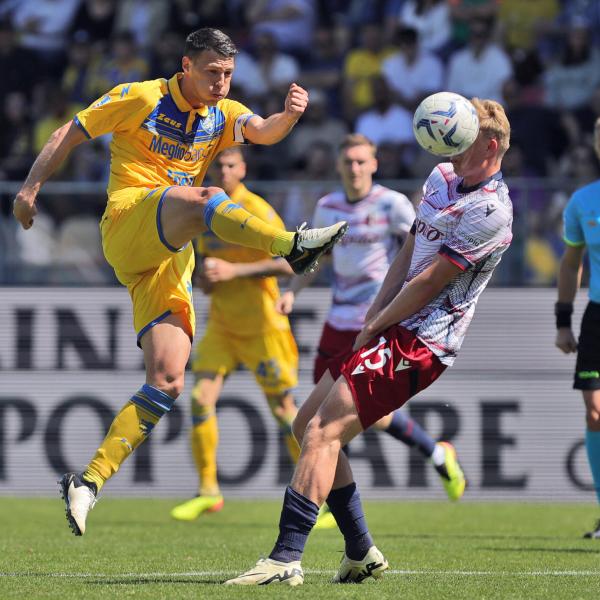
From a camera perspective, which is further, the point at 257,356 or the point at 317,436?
the point at 257,356

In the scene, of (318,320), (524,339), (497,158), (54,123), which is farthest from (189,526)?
(54,123)

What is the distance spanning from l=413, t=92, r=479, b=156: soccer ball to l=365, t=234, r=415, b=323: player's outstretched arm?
590 mm

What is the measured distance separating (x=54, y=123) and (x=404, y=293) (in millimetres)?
10335

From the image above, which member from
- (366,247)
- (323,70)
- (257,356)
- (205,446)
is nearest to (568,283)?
(366,247)

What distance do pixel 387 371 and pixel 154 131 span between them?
203cm

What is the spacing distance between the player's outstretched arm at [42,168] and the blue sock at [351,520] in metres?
2.07

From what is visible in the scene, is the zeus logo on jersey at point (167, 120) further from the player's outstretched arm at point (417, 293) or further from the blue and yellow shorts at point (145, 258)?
the player's outstretched arm at point (417, 293)

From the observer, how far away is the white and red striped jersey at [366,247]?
977 centimetres

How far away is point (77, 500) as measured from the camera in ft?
20.2

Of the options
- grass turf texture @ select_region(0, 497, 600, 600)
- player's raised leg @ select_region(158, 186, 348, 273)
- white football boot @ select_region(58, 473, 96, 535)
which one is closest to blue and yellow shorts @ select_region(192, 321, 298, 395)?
grass turf texture @ select_region(0, 497, 600, 600)

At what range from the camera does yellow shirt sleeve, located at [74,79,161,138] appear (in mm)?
6711

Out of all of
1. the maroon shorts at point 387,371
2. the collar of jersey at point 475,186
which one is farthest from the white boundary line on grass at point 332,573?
the collar of jersey at point 475,186

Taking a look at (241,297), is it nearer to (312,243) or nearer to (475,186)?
(312,243)

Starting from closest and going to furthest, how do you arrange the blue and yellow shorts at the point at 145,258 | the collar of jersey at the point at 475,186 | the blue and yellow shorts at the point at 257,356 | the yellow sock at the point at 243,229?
1. the collar of jersey at the point at 475,186
2. the yellow sock at the point at 243,229
3. the blue and yellow shorts at the point at 145,258
4. the blue and yellow shorts at the point at 257,356
